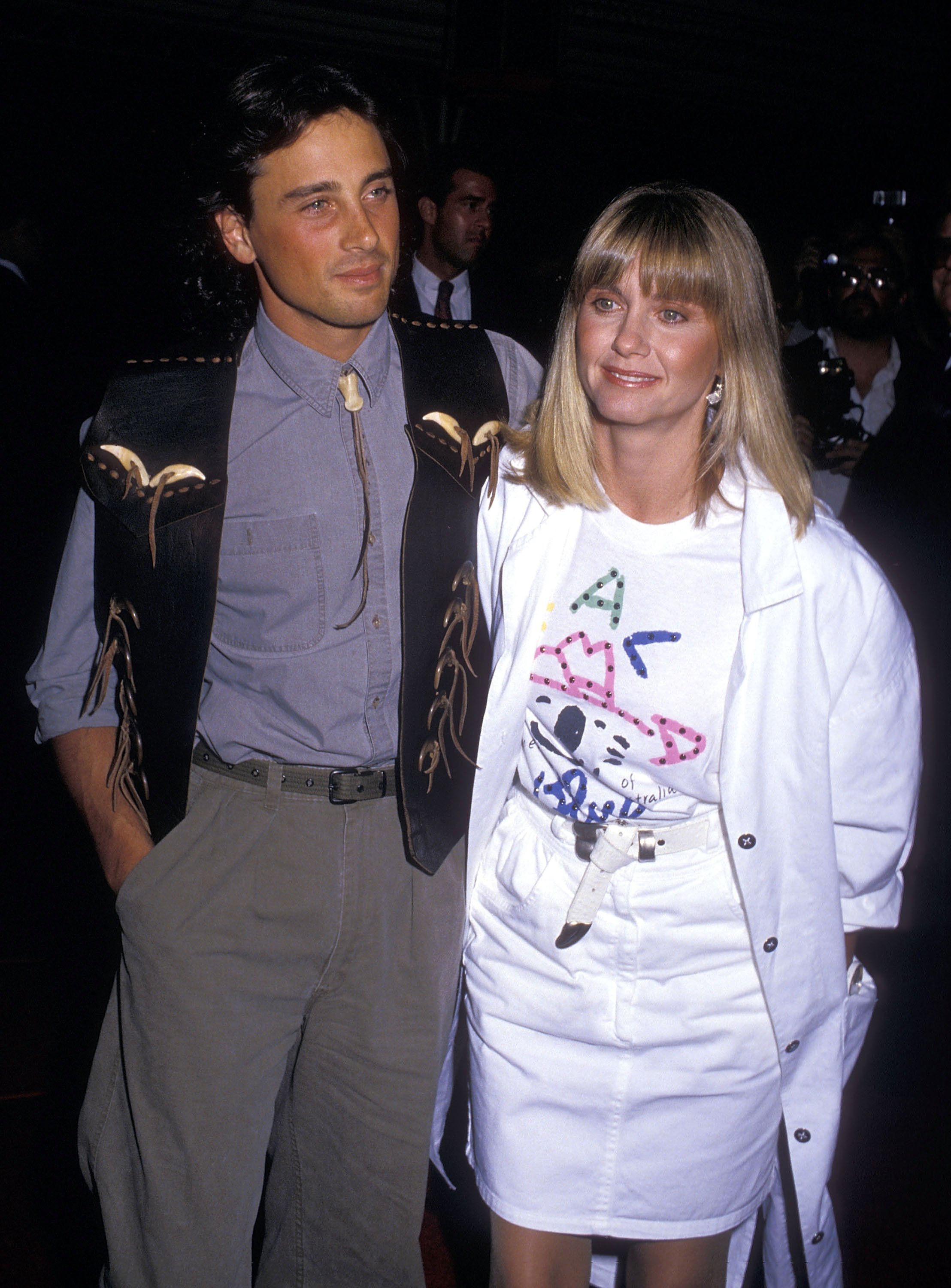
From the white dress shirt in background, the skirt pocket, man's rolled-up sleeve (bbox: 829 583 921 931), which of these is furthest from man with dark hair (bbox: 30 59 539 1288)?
the white dress shirt in background

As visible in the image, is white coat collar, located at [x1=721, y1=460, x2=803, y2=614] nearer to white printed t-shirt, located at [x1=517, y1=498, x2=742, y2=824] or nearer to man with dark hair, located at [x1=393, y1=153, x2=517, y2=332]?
white printed t-shirt, located at [x1=517, y1=498, x2=742, y2=824]

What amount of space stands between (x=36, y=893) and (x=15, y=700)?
100 cm

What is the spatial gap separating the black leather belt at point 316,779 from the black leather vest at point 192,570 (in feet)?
0.18

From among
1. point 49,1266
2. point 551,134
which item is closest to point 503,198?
point 551,134

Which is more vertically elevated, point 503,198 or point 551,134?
point 551,134

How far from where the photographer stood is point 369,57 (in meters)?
6.44

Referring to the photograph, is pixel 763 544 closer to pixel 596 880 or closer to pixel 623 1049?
pixel 596 880

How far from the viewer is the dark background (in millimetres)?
2920

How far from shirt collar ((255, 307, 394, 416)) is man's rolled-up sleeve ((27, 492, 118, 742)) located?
16.2 inches

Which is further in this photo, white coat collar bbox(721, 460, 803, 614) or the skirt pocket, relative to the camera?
the skirt pocket

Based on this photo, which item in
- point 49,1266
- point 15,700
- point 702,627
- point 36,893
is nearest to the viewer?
point 702,627

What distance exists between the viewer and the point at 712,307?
5.20ft

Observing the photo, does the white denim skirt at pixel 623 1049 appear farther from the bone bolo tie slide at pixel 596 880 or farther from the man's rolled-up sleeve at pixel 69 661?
the man's rolled-up sleeve at pixel 69 661

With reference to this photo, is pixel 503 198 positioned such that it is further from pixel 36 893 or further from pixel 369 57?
pixel 36 893
